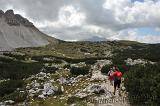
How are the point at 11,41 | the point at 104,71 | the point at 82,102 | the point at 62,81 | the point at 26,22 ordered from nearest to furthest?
the point at 82,102, the point at 62,81, the point at 104,71, the point at 11,41, the point at 26,22

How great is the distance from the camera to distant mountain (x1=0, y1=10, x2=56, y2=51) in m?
139

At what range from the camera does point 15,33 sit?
156750mm

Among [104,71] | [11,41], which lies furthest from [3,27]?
[104,71]

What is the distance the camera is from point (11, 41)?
143 m

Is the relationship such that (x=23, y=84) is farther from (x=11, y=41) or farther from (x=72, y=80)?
(x=11, y=41)

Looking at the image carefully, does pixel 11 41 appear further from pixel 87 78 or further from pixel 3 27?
pixel 87 78

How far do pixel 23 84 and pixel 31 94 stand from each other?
232 inches

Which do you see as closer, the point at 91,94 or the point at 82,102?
the point at 82,102

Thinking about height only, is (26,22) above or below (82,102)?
above

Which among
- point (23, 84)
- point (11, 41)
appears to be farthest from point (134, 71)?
point (11, 41)

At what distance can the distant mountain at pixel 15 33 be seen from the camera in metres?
139

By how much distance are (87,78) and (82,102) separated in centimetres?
1008

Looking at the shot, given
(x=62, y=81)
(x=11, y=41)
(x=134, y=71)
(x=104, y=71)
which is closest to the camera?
(x=134, y=71)

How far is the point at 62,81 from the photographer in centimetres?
3089
